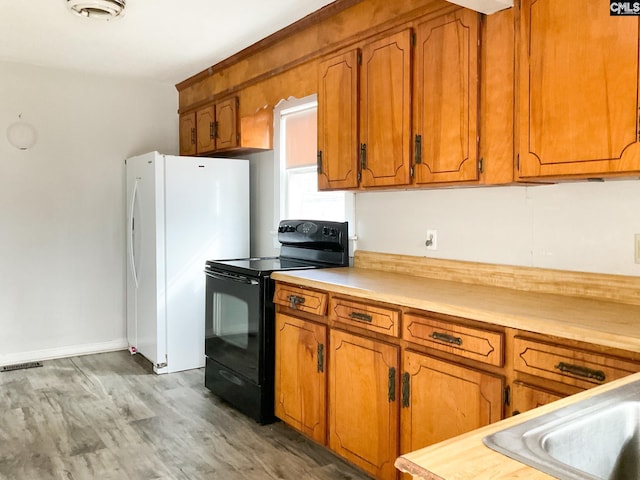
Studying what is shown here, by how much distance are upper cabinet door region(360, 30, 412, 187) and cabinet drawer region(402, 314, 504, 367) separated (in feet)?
2.53

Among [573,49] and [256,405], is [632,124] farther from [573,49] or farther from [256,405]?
[256,405]

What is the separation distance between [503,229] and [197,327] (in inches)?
103

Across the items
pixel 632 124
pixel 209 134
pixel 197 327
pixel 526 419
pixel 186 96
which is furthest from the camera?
pixel 186 96

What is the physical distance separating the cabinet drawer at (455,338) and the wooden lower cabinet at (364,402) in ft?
0.50

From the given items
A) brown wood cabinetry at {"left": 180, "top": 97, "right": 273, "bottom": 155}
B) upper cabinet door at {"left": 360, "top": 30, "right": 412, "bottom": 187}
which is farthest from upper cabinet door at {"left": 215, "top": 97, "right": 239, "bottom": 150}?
upper cabinet door at {"left": 360, "top": 30, "right": 412, "bottom": 187}

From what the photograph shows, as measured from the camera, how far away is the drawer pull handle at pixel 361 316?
7.83 ft

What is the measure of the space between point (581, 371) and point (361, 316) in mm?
1011

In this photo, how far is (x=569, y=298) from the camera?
7.06 ft

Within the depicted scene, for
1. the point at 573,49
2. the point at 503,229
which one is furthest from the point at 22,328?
the point at 573,49

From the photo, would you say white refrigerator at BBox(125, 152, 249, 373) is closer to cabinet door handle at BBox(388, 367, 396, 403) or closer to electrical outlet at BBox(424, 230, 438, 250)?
electrical outlet at BBox(424, 230, 438, 250)

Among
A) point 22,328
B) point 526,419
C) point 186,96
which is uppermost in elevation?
point 186,96

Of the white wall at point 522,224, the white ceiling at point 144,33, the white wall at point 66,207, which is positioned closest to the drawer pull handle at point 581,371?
the white wall at point 522,224

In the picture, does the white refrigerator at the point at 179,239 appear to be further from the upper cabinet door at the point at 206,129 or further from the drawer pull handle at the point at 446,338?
the drawer pull handle at the point at 446,338

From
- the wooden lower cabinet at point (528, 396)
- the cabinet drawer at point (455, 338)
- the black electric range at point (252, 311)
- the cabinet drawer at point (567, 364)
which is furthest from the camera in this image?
the black electric range at point (252, 311)
